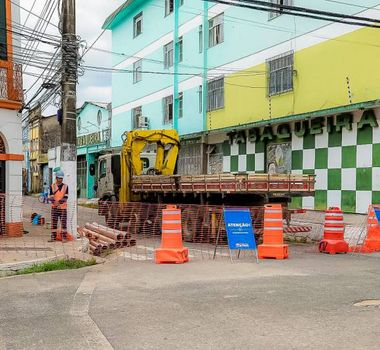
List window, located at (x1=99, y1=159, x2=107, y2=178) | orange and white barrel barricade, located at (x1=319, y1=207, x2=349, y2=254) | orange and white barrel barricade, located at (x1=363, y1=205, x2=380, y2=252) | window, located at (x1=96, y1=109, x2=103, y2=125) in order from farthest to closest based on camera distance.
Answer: window, located at (x1=96, y1=109, x2=103, y2=125), window, located at (x1=99, y1=159, x2=107, y2=178), orange and white barrel barricade, located at (x1=363, y1=205, x2=380, y2=252), orange and white barrel barricade, located at (x1=319, y1=207, x2=349, y2=254)

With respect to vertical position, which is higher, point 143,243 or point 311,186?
point 311,186

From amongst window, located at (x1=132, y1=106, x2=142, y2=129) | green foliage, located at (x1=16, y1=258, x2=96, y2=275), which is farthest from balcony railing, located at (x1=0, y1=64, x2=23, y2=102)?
window, located at (x1=132, y1=106, x2=142, y2=129)

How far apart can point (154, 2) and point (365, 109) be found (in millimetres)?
17144

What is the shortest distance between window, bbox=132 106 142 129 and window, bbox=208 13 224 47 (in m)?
8.17

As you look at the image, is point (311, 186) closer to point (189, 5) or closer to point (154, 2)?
point (189, 5)

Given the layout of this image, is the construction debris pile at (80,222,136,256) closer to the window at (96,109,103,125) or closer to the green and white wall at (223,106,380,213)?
the green and white wall at (223,106,380,213)

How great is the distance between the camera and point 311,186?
1309 centimetres

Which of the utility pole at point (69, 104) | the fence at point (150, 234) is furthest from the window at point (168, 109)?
the utility pole at point (69, 104)

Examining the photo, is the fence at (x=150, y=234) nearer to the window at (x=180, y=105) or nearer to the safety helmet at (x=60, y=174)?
the safety helmet at (x=60, y=174)

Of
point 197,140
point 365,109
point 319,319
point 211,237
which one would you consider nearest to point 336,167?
point 365,109

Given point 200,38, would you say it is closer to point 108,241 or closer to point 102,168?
point 102,168

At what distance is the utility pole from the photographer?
543 inches

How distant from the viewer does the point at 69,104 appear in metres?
13.9

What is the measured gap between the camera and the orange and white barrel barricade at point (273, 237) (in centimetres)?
1037
